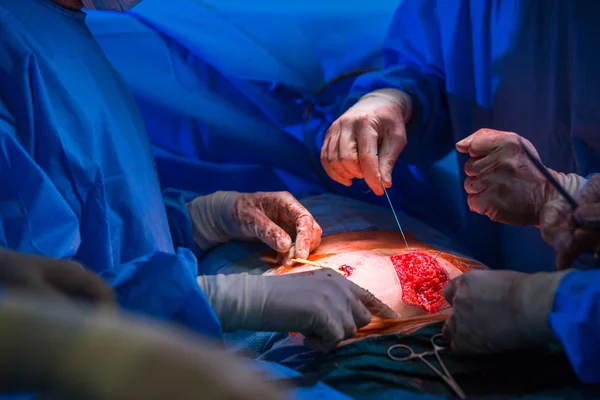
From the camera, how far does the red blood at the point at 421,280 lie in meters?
2.00

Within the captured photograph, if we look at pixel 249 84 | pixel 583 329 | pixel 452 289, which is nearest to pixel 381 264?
Result: pixel 452 289

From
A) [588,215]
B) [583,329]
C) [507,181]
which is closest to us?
[583,329]

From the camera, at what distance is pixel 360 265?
7.13 ft

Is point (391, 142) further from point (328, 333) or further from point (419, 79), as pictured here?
point (328, 333)

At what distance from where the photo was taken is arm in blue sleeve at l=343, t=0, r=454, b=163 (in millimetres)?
2688

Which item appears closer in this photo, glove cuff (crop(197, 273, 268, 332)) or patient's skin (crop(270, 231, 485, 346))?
glove cuff (crop(197, 273, 268, 332))

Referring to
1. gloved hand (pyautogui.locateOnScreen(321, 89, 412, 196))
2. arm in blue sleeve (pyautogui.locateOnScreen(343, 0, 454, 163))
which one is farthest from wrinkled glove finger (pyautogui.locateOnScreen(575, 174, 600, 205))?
arm in blue sleeve (pyautogui.locateOnScreen(343, 0, 454, 163))

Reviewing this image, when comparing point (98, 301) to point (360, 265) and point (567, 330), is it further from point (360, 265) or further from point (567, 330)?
point (360, 265)

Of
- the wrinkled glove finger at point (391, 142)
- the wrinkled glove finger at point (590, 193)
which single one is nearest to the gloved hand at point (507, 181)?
the wrinkled glove finger at point (590, 193)

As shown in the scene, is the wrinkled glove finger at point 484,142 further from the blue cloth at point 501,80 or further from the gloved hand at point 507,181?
the blue cloth at point 501,80

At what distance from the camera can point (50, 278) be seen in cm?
80

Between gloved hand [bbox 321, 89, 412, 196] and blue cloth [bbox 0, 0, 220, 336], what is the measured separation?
0.79 metres

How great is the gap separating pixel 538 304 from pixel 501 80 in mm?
1277

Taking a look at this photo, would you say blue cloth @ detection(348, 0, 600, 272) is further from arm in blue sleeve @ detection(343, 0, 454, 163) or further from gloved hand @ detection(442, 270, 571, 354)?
gloved hand @ detection(442, 270, 571, 354)
